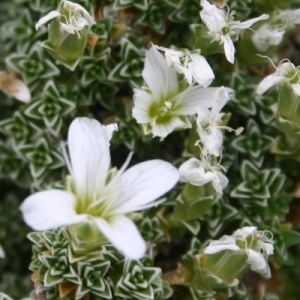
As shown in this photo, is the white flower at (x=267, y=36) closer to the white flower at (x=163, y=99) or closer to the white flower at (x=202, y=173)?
the white flower at (x=163, y=99)

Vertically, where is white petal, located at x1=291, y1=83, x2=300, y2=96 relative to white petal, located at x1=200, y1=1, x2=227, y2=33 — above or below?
below

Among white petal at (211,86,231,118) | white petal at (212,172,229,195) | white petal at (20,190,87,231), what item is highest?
white petal at (20,190,87,231)

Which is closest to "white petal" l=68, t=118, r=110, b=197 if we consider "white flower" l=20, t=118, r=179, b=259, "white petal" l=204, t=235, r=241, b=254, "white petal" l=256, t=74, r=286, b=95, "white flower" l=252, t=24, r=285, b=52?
"white flower" l=20, t=118, r=179, b=259

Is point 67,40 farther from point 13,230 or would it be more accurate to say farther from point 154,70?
point 13,230

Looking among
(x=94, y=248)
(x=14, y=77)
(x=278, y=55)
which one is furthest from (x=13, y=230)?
(x=278, y=55)

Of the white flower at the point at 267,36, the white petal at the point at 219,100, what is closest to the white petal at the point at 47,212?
the white petal at the point at 219,100

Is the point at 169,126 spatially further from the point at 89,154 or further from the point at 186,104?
the point at 89,154

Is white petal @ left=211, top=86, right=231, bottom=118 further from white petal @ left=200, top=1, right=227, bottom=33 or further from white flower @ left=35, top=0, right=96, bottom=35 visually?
white flower @ left=35, top=0, right=96, bottom=35

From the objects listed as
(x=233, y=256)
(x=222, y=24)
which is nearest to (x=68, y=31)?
(x=222, y=24)
